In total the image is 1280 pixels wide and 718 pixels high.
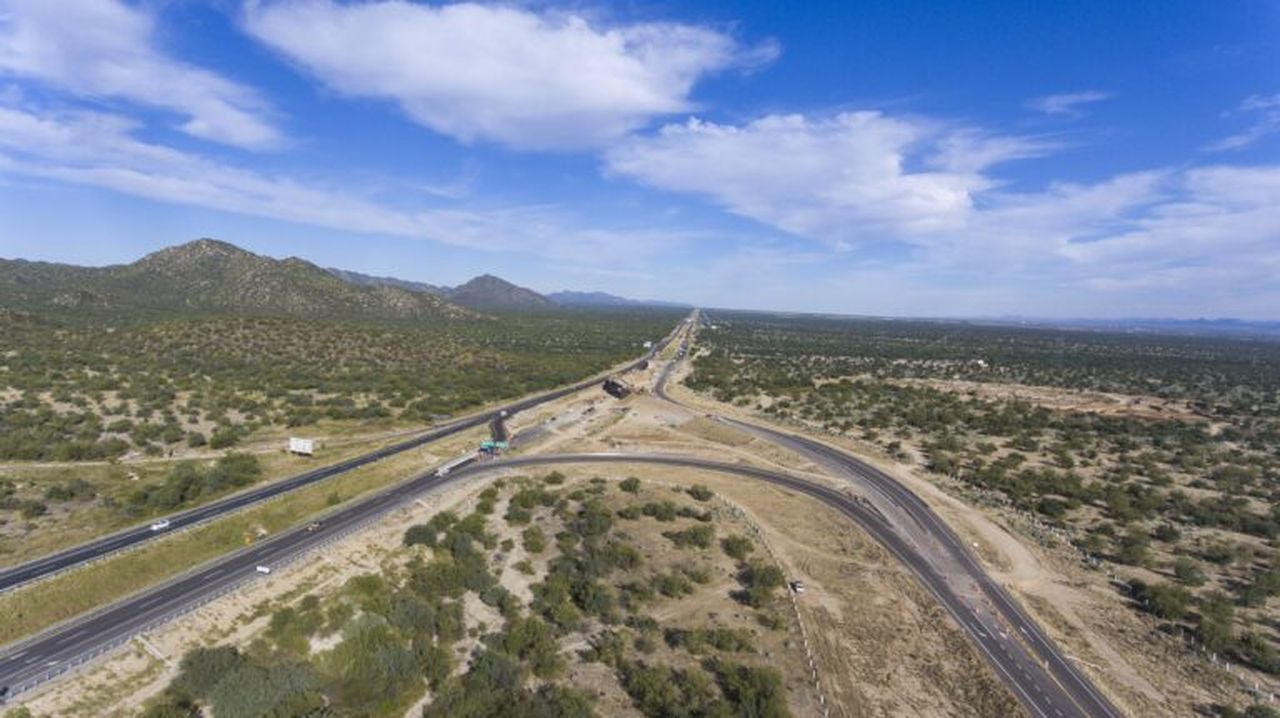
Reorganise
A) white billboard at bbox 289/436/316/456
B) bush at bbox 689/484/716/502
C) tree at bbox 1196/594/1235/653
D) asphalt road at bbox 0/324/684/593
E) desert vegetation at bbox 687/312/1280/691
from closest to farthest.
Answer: tree at bbox 1196/594/1235/653
asphalt road at bbox 0/324/684/593
desert vegetation at bbox 687/312/1280/691
bush at bbox 689/484/716/502
white billboard at bbox 289/436/316/456

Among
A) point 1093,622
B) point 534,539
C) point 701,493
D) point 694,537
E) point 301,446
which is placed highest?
point 301,446

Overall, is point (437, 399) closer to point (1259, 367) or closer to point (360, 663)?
point (360, 663)

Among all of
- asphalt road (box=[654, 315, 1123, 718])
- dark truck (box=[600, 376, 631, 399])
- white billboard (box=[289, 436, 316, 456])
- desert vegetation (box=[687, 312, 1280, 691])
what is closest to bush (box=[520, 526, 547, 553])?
asphalt road (box=[654, 315, 1123, 718])

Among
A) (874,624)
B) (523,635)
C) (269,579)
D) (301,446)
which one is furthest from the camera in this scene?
(301,446)

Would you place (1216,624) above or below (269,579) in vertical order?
above

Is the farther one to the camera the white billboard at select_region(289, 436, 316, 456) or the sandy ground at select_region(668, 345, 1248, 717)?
the white billboard at select_region(289, 436, 316, 456)

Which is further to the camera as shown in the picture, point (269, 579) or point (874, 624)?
point (269, 579)

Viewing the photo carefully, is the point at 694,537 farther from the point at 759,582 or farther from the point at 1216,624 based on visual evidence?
the point at 1216,624

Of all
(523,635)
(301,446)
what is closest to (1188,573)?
(523,635)

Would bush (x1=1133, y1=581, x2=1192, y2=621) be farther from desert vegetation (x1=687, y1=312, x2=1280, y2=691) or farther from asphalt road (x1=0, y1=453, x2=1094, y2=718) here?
asphalt road (x1=0, y1=453, x2=1094, y2=718)

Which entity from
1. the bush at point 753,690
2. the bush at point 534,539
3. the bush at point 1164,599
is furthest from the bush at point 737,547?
the bush at point 1164,599

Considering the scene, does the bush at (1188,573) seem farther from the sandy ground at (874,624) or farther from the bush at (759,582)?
the bush at (759,582)
